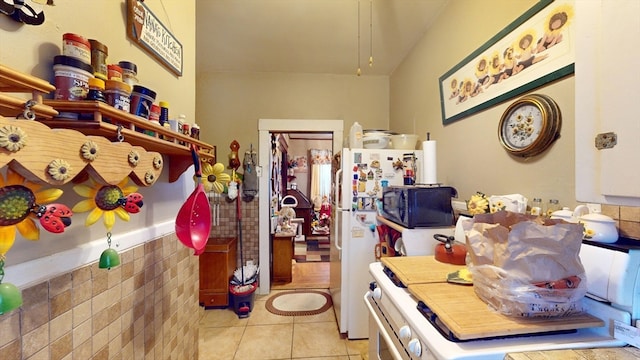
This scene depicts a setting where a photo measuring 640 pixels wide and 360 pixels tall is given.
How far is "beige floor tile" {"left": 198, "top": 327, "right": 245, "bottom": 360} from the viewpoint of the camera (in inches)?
81.4

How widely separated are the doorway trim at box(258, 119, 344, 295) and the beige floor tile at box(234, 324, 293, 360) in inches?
29.8

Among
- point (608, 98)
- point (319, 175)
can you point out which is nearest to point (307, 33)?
point (608, 98)

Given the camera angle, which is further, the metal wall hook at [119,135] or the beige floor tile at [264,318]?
the beige floor tile at [264,318]

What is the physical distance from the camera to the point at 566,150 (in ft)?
3.51

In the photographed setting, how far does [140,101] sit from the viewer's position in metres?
0.81

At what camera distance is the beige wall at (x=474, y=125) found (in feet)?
3.61

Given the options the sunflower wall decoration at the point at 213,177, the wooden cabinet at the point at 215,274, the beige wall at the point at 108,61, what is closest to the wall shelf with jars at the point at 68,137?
the beige wall at the point at 108,61

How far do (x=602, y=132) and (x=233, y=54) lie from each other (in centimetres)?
287

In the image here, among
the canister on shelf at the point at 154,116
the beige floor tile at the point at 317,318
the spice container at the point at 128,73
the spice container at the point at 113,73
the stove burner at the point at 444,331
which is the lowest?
the beige floor tile at the point at 317,318

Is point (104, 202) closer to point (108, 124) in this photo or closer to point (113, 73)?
point (108, 124)

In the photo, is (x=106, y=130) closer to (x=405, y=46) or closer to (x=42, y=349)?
(x=42, y=349)

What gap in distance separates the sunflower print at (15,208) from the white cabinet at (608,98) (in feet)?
4.18

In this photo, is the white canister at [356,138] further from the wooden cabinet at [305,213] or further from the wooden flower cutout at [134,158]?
the wooden cabinet at [305,213]

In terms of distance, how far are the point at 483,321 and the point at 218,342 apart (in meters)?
2.23
